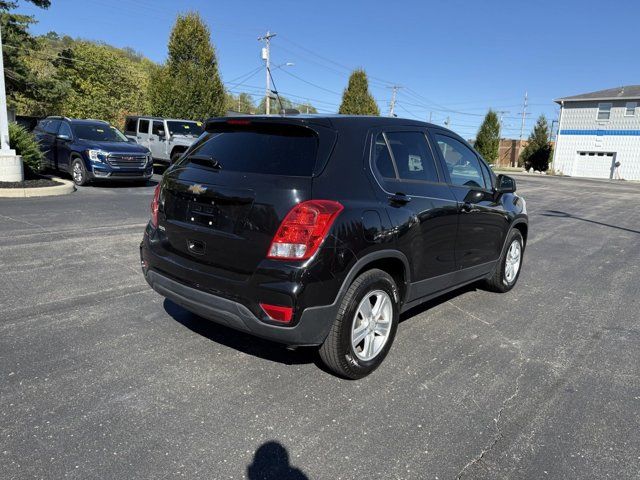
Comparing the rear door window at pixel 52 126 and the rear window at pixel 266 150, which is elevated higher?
the rear door window at pixel 52 126

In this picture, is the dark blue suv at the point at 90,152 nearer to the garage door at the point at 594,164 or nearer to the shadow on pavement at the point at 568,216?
the shadow on pavement at the point at 568,216

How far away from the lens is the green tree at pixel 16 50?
25.7 m

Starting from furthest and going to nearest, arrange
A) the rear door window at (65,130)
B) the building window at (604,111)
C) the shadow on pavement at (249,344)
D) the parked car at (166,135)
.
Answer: the building window at (604,111) < the parked car at (166,135) < the rear door window at (65,130) < the shadow on pavement at (249,344)

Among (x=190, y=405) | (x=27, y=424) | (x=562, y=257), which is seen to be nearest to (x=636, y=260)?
(x=562, y=257)

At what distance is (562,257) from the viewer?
311 inches

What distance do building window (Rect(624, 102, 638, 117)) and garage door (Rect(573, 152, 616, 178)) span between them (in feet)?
10.4

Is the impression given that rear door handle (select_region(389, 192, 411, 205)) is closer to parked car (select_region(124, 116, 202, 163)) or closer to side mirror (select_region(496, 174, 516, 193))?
side mirror (select_region(496, 174, 516, 193))

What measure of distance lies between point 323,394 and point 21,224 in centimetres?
680

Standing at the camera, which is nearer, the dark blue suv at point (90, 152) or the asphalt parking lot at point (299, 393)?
the asphalt parking lot at point (299, 393)

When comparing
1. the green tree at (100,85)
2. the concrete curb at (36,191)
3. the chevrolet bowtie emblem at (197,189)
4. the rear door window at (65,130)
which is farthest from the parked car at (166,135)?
the green tree at (100,85)

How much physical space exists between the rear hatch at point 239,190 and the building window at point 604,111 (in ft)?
145

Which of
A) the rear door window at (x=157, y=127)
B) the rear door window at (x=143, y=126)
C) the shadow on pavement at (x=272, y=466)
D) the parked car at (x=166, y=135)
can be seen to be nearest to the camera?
the shadow on pavement at (x=272, y=466)

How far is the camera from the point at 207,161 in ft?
11.7

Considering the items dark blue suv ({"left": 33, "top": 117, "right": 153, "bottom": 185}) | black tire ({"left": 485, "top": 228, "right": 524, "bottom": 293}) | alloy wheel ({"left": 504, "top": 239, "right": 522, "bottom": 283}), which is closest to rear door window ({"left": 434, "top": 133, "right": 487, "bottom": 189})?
black tire ({"left": 485, "top": 228, "right": 524, "bottom": 293})
